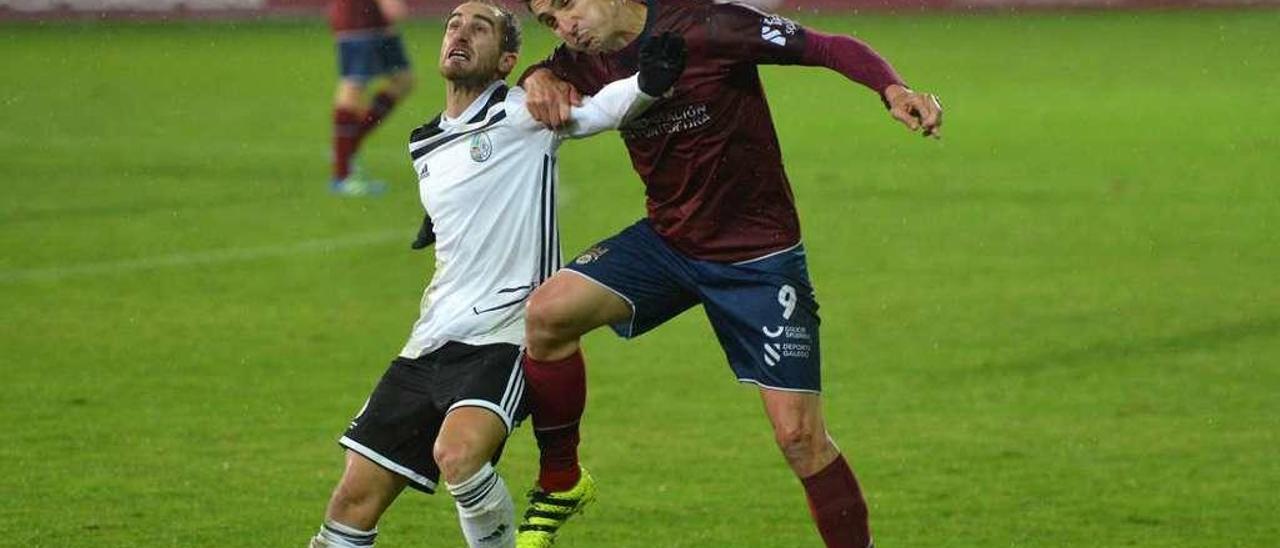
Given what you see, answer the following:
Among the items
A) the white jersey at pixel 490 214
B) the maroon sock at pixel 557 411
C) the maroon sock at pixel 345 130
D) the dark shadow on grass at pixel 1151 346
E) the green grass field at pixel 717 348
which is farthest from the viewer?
the maroon sock at pixel 345 130

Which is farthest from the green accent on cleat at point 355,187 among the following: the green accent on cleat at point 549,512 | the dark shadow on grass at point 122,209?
the green accent on cleat at point 549,512

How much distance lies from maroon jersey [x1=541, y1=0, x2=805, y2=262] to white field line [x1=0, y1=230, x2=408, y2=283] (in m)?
7.44

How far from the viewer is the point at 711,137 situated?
21.3 feet

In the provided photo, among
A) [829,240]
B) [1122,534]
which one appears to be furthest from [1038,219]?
[1122,534]

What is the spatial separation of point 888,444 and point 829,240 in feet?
18.5

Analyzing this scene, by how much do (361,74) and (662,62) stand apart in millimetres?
11668

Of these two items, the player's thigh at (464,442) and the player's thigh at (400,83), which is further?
the player's thigh at (400,83)

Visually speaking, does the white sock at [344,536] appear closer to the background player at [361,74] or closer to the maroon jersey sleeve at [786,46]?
the maroon jersey sleeve at [786,46]

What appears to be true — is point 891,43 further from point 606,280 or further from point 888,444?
point 606,280

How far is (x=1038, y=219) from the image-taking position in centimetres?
1552

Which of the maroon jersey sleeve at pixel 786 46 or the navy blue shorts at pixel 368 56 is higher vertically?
the maroon jersey sleeve at pixel 786 46

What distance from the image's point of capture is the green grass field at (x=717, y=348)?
7.95 metres

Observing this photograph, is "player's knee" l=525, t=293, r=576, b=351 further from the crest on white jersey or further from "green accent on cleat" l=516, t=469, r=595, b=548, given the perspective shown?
"green accent on cleat" l=516, t=469, r=595, b=548

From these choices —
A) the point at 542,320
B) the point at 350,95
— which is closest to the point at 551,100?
the point at 542,320
